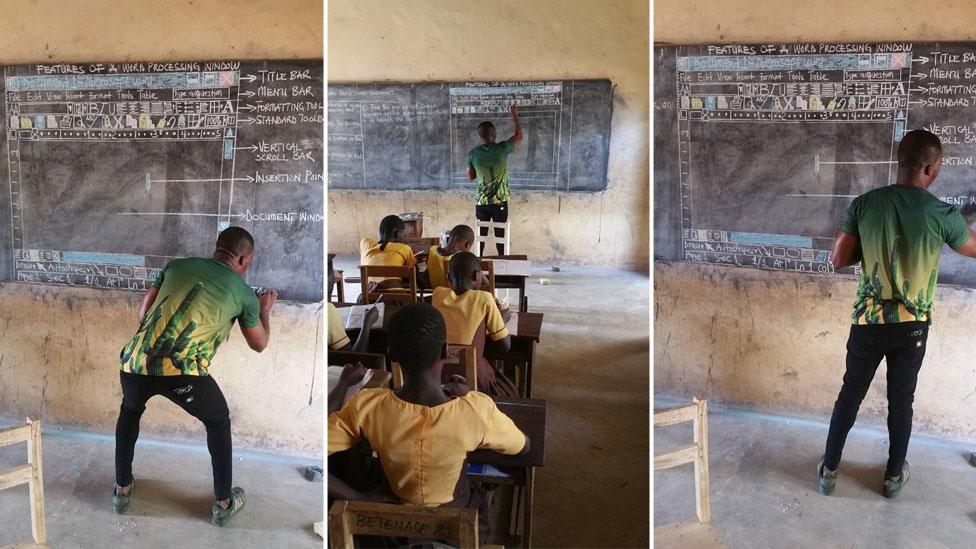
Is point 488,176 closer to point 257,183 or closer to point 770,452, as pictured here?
point 257,183

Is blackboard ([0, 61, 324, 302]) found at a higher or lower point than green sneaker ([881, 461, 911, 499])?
higher

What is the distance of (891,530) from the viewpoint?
215cm

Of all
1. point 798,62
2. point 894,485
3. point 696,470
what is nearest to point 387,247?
point 696,470

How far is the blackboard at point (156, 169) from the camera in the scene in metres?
2.08

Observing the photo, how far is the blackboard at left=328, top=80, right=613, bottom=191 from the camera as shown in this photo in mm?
2043

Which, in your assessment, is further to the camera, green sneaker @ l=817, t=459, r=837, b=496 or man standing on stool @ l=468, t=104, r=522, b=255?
green sneaker @ l=817, t=459, r=837, b=496

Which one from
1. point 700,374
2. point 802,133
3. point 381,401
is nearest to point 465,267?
point 381,401

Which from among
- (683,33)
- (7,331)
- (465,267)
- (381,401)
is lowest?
(381,401)

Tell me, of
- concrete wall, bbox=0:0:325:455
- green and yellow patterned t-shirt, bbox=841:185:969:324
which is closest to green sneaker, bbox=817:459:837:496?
green and yellow patterned t-shirt, bbox=841:185:969:324

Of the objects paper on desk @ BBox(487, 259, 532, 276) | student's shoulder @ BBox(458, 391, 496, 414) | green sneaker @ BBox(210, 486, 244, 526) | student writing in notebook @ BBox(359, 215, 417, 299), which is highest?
student writing in notebook @ BBox(359, 215, 417, 299)

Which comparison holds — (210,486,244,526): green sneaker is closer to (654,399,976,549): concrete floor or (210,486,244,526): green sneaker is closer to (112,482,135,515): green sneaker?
(112,482,135,515): green sneaker

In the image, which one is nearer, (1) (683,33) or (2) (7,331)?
(1) (683,33)

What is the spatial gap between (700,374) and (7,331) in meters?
2.29

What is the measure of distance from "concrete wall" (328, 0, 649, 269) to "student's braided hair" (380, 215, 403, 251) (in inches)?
1.0
